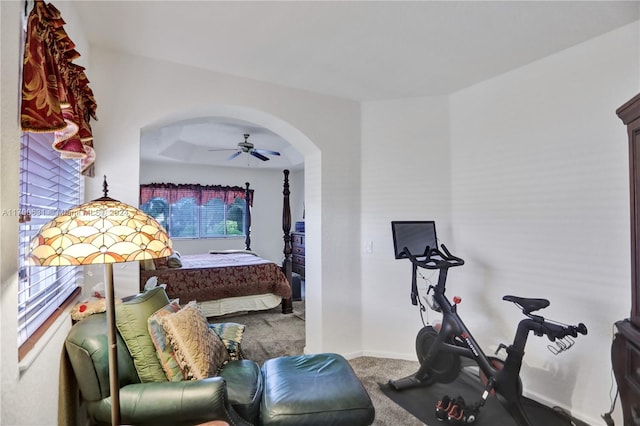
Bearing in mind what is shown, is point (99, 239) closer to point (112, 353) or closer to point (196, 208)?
point (112, 353)

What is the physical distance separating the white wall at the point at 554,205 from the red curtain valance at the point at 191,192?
5.27m

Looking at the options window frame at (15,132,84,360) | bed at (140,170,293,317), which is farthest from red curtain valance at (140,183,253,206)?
window frame at (15,132,84,360)

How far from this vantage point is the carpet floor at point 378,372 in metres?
2.21

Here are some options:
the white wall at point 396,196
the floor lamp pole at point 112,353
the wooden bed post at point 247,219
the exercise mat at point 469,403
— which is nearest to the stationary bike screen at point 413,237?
the white wall at point 396,196

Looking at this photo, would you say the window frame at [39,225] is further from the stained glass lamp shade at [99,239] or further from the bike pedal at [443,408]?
the bike pedal at [443,408]

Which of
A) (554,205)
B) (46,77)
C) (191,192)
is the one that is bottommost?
(554,205)

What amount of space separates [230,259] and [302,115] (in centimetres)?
302

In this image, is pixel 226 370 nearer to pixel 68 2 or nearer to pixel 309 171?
pixel 309 171

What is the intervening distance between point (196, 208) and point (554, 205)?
6348 mm

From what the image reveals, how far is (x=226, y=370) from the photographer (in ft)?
6.22

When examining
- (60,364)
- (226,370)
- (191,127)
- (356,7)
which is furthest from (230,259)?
(356,7)

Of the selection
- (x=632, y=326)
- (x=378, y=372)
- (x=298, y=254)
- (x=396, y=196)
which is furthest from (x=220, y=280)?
(x=632, y=326)

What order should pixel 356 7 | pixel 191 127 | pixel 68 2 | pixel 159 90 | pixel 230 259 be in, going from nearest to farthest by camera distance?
pixel 68 2 < pixel 356 7 < pixel 159 90 < pixel 191 127 < pixel 230 259

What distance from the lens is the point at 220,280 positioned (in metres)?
4.31
